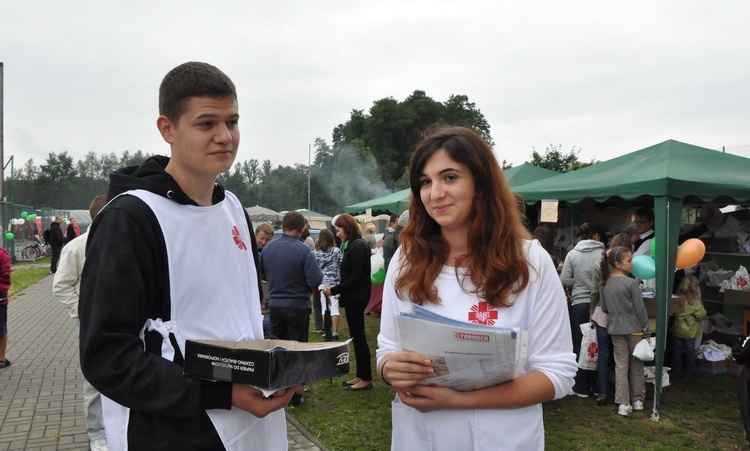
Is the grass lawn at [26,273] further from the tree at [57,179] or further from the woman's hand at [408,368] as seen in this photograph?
the tree at [57,179]

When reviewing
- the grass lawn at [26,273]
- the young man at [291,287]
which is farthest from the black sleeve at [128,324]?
the grass lawn at [26,273]

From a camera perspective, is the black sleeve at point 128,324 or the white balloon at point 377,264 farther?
the white balloon at point 377,264

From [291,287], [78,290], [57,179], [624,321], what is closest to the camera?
[78,290]

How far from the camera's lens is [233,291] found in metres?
1.77

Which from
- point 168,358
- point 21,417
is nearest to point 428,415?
point 168,358

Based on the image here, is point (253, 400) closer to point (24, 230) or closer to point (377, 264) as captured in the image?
point (377, 264)

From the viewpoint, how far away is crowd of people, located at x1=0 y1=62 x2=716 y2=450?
58.3 inches

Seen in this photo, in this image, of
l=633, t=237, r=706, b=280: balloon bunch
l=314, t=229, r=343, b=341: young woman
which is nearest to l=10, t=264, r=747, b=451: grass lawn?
l=633, t=237, r=706, b=280: balloon bunch

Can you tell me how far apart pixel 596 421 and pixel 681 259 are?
2137 mm

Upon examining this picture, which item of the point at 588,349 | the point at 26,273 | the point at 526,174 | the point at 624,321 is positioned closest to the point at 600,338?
the point at 588,349

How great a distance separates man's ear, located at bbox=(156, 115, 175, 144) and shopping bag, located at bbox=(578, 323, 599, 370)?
6.19m

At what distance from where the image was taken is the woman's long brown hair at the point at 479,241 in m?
1.90

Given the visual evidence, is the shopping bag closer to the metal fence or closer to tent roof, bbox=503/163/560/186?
tent roof, bbox=503/163/560/186

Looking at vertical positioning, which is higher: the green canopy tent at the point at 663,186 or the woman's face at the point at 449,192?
the green canopy tent at the point at 663,186
